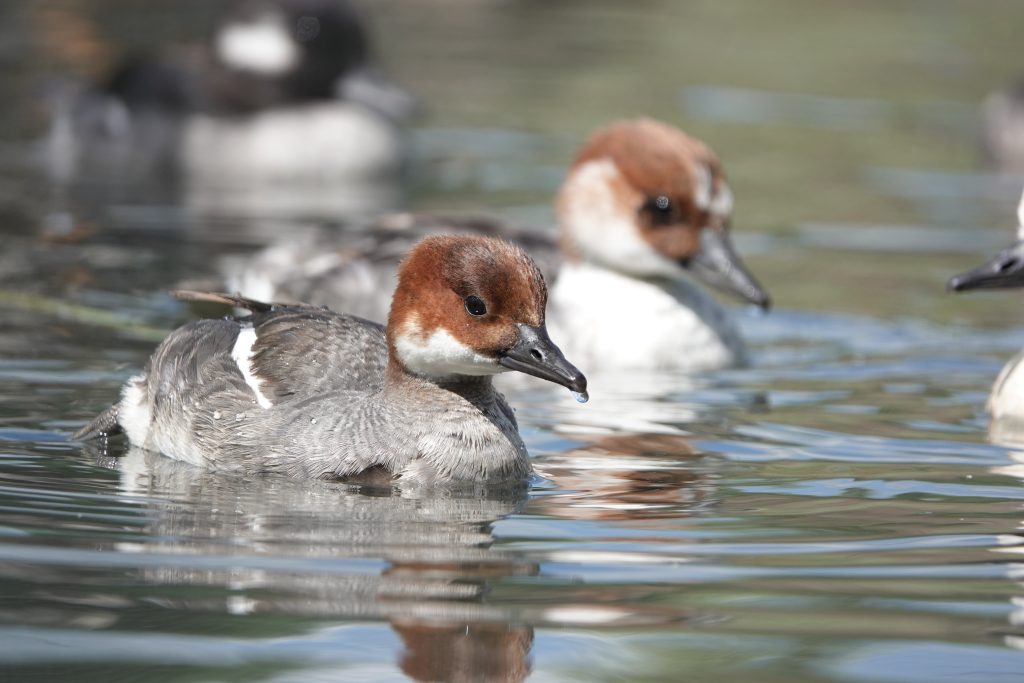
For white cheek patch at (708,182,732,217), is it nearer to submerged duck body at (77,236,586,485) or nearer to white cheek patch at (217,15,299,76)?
submerged duck body at (77,236,586,485)

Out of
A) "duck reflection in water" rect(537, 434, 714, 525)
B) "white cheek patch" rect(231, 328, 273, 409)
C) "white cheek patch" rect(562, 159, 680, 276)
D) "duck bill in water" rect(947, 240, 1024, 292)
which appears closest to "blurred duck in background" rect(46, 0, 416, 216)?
"white cheek patch" rect(562, 159, 680, 276)

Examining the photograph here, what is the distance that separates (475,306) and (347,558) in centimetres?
119

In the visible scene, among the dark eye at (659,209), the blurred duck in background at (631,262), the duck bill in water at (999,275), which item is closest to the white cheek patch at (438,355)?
the duck bill in water at (999,275)

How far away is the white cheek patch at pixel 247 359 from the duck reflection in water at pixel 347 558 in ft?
1.06

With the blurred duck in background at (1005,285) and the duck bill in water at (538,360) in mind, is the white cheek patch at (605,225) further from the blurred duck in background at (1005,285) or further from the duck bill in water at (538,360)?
the duck bill in water at (538,360)

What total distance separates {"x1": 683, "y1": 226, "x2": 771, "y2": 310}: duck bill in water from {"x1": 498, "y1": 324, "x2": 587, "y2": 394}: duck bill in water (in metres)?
3.30

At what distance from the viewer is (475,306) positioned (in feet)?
20.9

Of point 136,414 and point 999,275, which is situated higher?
point 999,275

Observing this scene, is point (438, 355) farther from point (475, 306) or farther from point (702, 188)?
point (702, 188)

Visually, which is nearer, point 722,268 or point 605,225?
point 722,268

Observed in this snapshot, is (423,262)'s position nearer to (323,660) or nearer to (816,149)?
(323,660)

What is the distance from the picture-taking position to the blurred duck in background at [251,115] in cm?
1572


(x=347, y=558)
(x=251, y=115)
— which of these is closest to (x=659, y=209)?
(x=347, y=558)

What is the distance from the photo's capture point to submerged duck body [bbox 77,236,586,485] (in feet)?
20.9
